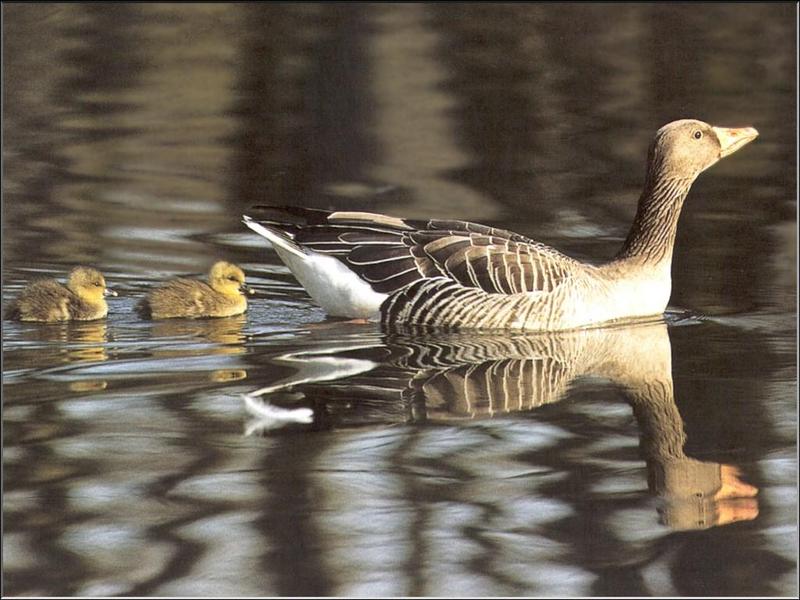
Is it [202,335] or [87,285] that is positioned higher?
[87,285]

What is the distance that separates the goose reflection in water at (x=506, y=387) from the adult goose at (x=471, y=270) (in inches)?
5.8

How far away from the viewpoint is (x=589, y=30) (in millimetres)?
21047

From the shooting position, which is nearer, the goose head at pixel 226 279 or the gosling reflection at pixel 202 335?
the gosling reflection at pixel 202 335

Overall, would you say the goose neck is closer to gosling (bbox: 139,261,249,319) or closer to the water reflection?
gosling (bbox: 139,261,249,319)

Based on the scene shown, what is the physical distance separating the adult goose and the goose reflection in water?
15cm

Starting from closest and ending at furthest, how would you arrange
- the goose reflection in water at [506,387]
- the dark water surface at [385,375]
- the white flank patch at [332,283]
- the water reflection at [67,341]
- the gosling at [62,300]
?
the dark water surface at [385,375], the goose reflection in water at [506,387], the water reflection at [67,341], the gosling at [62,300], the white flank patch at [332,283]

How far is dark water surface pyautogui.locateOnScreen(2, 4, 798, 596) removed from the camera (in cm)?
557

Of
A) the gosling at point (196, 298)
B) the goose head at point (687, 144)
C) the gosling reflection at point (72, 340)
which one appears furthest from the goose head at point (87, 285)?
the goose head at point (687, 144)

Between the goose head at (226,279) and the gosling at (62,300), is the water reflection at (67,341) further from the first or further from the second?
the goose head at (226,279)

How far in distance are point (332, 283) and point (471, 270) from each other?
2.55ft

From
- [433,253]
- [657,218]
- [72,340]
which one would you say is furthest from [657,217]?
[72,340]

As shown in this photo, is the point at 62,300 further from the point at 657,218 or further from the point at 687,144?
the point at 687,144

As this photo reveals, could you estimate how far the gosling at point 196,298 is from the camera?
908 cm

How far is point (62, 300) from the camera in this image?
8867mm
